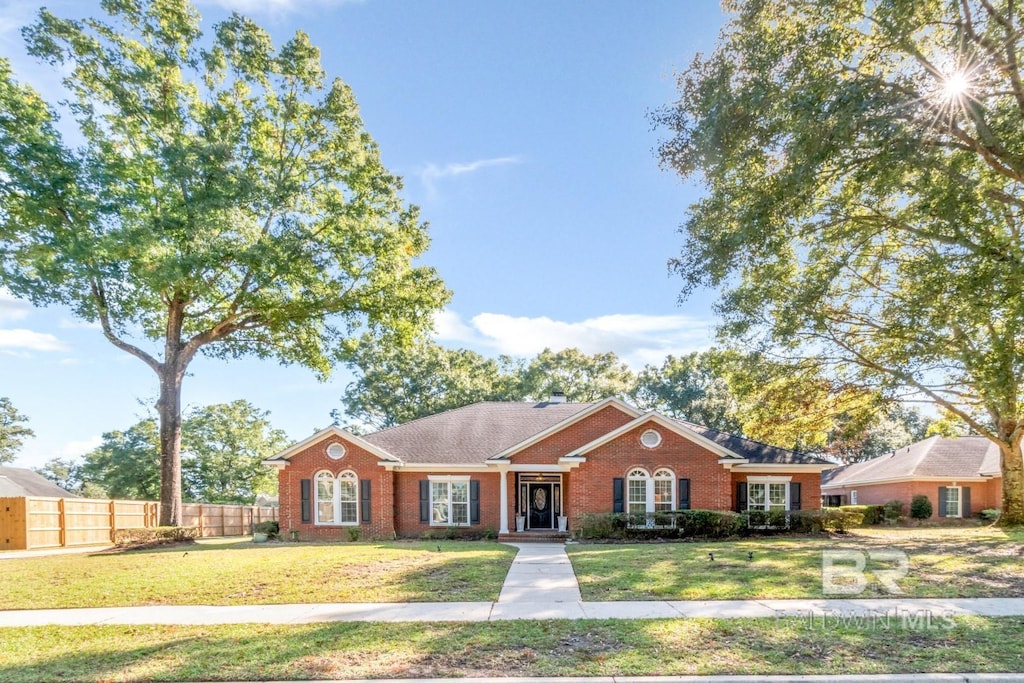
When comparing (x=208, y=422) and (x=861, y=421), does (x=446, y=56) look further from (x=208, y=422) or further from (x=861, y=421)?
(x=208, y=422)

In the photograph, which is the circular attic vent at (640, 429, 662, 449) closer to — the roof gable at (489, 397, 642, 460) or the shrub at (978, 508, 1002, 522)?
the roof gable at (489, 397, 642, 460)

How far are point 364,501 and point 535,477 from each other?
6.05 meters

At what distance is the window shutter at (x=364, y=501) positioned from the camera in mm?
20391

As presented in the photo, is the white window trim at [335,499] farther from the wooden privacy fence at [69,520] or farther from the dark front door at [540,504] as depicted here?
the wooden privacy fence at [69,520]

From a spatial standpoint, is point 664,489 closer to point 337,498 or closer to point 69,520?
point 337,498

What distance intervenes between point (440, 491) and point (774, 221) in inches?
591

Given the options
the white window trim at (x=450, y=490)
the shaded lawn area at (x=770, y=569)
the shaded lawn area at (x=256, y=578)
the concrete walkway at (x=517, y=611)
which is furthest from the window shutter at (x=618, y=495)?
the concrete walkway at (x=517, y=611)

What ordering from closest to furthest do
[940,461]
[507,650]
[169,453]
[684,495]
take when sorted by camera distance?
[507,650] < [684,495] < [169,453] < [940,461]

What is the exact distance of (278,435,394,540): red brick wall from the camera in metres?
20.4

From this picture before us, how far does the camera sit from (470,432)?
75.7 feet

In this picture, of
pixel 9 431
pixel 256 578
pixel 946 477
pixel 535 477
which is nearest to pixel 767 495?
pixel 535 477

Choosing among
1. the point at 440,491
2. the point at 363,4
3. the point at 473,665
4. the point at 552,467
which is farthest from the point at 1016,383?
the point at 440,491

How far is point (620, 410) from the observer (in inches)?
827

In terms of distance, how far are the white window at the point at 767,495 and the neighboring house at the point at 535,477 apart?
0.12 feet
